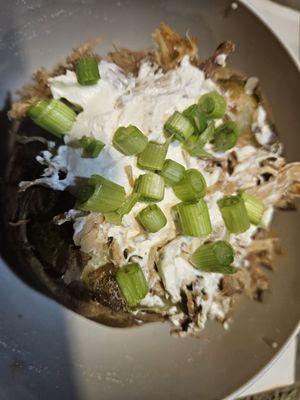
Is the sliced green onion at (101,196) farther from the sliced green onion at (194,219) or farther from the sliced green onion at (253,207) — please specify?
the sliced green onion at (253,207)

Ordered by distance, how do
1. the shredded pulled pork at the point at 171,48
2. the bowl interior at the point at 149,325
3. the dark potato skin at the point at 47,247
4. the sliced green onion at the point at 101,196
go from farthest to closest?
the bowl interior at the point at 149,325 < the shredded pulled pork at the point at 171,48 < the dark potato skin at the point at 47,247 < the sliced green onion at the point at 101,196

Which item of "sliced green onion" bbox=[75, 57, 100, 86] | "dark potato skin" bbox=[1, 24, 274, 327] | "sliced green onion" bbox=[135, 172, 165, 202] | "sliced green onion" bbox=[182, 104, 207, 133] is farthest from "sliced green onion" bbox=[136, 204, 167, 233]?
"sliced green onion" bbox=[75, 57, 100, 86]

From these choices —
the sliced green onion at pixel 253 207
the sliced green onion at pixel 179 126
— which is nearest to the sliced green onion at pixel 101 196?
the sliced green onion at pixel 179 126

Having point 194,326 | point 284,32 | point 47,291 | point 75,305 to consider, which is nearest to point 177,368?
point 194,326

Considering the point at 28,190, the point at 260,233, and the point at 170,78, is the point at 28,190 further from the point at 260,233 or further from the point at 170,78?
the point at 260,233

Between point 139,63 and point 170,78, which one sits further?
point 139,63

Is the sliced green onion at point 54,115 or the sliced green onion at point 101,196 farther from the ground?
the sliced green onion at point 54,115
